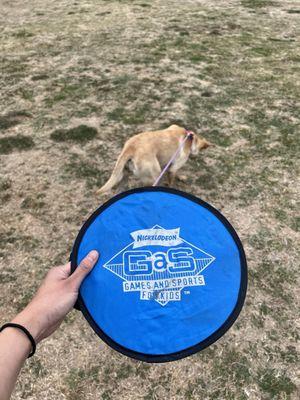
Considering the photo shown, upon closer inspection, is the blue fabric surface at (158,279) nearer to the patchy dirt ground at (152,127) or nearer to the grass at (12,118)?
the patchy dirt ground at (152,127)

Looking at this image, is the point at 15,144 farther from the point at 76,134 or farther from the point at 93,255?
the point at 93,255

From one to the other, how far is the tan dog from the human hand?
250 centimetres

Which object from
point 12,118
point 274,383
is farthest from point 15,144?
point 274,383

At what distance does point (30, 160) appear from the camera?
5.93m

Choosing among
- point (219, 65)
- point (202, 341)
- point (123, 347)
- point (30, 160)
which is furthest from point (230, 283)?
point (219, 65)

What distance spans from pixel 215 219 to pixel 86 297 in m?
1.06

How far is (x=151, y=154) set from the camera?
199 inches

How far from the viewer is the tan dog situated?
4.99 m

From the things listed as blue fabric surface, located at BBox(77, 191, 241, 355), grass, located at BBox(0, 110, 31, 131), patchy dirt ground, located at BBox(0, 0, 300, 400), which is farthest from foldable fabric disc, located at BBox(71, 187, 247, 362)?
grass, located at BBox(0, 110, 31, 131)

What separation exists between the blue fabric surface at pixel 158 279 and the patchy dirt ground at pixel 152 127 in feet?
3.88

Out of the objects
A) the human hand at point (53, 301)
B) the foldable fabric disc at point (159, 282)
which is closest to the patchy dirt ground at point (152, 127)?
the foldable fabric disc at point (159, 282)

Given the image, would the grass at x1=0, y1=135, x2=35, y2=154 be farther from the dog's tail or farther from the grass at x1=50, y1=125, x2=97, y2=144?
the dog's tail

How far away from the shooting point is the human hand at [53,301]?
83.0 inches

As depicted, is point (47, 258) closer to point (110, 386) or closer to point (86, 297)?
point (110, 386)
